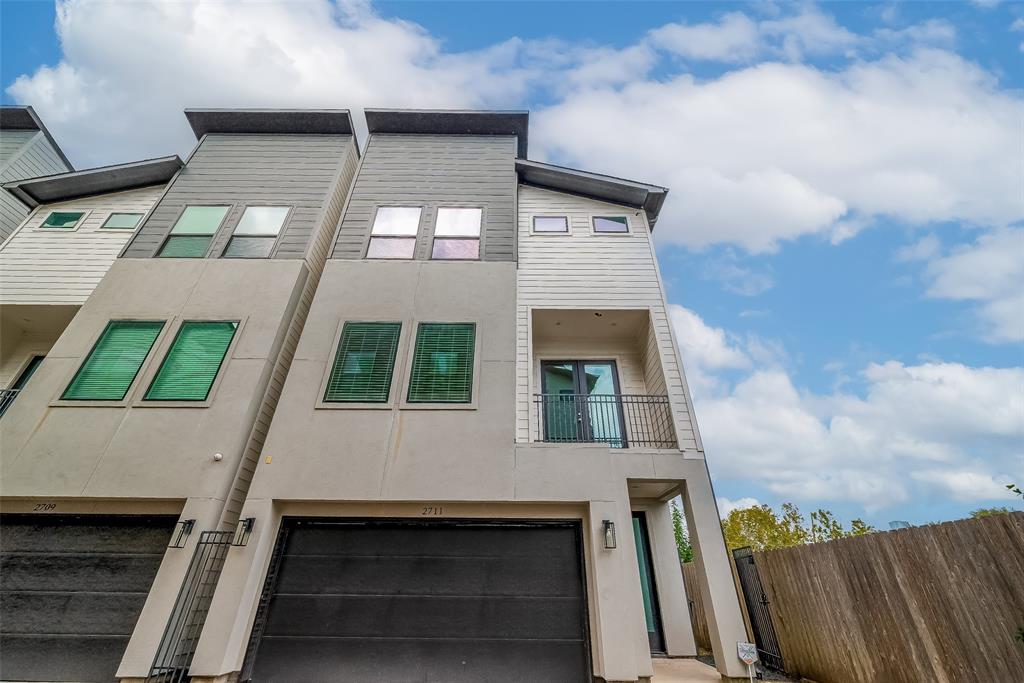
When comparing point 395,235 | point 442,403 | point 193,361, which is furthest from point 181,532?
point 395,235

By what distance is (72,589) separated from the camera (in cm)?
483

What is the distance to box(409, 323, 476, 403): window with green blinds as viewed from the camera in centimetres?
571

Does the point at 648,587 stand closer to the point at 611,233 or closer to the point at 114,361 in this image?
the point at 611,233

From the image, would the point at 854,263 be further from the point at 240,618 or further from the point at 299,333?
the point at 240,618

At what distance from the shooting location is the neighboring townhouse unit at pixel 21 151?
357 inches

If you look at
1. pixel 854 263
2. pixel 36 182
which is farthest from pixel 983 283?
pixel 36 182

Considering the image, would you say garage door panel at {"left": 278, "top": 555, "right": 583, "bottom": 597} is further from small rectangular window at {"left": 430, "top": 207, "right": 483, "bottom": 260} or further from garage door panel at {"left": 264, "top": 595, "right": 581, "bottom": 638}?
small rectangular window at {"left": 430, "top": 207, "right": 483, "bottom": 260}

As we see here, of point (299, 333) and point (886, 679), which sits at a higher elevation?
point (299, 333)

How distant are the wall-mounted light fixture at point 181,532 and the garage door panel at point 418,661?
4.89 feet

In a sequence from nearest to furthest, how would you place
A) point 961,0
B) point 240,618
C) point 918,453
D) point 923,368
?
1. point 240,618
2. point 961,0
3. point 923,368
4. point 918,453

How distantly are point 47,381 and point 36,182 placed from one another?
21.0ft

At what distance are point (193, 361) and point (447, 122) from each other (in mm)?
6999

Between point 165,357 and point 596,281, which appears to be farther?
point 596,281

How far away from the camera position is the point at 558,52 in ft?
35.7
